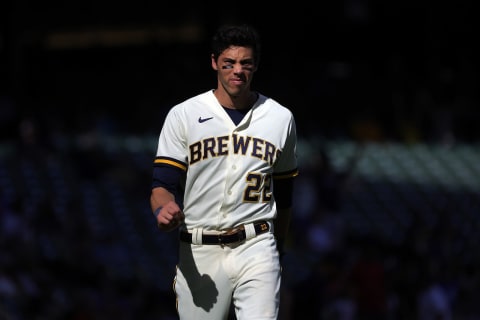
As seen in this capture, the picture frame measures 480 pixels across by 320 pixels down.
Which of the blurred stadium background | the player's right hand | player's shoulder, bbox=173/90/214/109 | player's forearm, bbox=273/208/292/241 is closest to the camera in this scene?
the player's right hand

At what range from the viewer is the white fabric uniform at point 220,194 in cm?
426

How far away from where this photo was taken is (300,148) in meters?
14.4

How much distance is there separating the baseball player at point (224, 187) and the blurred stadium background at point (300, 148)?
3549 mm

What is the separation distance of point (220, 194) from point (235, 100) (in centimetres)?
43

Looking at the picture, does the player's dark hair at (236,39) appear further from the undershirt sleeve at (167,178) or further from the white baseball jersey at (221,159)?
the undershirt sleeve at (167,178)

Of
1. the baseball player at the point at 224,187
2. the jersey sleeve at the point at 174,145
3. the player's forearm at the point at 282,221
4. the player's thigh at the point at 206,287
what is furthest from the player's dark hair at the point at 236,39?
the player's thigh at the point at 206,287

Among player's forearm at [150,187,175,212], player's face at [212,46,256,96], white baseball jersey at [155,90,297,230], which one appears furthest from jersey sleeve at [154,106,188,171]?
player's face at [212,46,256,96]

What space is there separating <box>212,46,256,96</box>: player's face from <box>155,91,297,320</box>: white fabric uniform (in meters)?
0.12

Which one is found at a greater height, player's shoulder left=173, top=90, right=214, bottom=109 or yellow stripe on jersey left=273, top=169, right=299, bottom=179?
player's shoulder left=173, top=90, right=214, bottom=109

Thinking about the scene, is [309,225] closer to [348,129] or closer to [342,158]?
[342,158]

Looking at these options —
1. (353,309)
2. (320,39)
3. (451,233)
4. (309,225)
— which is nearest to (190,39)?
(320,39)

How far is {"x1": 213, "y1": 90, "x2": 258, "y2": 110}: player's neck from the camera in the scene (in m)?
4.38

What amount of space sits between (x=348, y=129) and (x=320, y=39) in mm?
2843

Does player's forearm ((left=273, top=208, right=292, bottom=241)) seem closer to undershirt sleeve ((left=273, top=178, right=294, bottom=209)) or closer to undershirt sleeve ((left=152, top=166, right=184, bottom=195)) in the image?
undershirt sleeve ((left=273, top=178, right=294, bottom=209))
